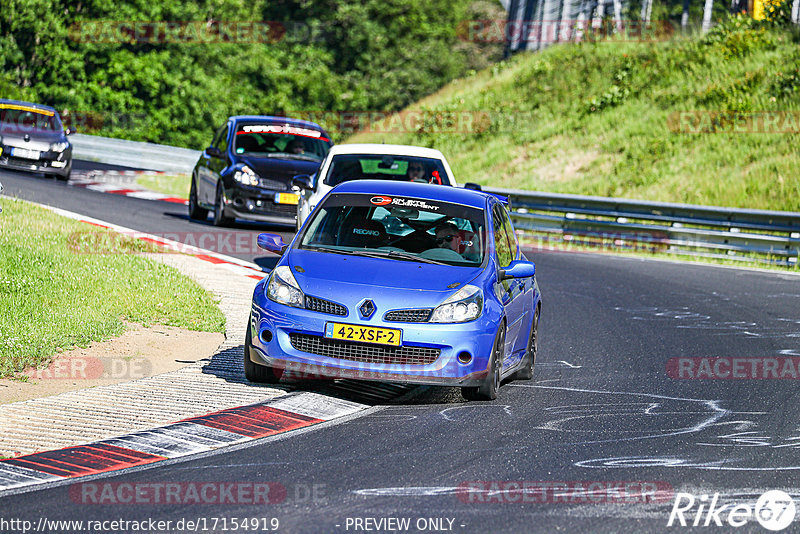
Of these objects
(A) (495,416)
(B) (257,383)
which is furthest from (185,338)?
(A) (495,416)

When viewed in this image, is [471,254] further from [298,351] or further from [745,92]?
[745,92]

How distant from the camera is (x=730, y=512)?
583 centimetres

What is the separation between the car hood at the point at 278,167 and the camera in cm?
1830

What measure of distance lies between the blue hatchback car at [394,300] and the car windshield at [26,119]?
720 inches

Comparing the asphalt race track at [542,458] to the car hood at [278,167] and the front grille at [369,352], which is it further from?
the car hood at [278,167]

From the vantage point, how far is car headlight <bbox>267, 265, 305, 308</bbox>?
8.38m

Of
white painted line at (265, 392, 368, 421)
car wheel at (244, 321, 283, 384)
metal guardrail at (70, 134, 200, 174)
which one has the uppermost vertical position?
car wheel at (244, 321, 283, 384)

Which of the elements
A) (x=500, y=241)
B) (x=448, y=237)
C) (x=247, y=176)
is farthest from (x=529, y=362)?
(x=247, y=176)

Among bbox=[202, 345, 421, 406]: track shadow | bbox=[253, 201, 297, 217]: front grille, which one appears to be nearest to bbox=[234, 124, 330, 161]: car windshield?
bbox=[253, 201, 297, 217]: front grille

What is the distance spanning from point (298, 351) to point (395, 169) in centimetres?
697

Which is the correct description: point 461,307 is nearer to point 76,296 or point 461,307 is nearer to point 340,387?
point 340,387

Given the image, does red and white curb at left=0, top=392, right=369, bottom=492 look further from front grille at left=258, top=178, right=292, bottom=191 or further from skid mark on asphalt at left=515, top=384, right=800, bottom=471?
front grille at left=258, top=178, right=292, bottom=191

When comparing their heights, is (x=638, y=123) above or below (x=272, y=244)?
above

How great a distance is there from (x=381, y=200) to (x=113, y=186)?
18.6 meters
